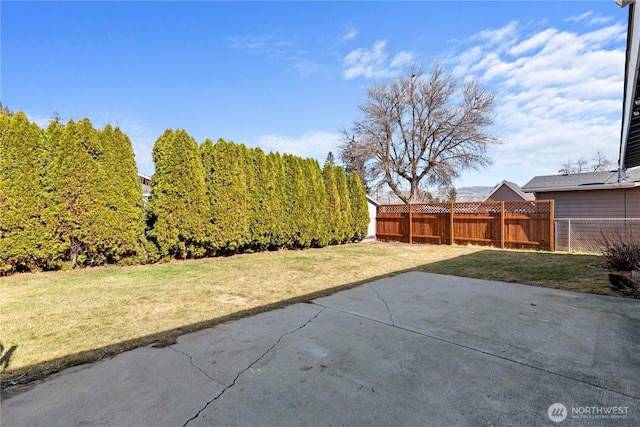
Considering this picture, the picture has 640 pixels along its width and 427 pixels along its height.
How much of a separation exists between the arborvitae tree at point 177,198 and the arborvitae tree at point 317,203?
4.17m

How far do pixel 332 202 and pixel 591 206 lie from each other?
381 inches

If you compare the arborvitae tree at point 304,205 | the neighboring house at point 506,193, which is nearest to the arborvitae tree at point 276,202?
the arborvitae tree at point 304,205

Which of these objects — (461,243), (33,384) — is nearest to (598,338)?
(33,384)

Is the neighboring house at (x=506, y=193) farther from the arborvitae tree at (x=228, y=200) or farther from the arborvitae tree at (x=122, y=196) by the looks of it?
the arborvitae tree at (x=122, y=196)

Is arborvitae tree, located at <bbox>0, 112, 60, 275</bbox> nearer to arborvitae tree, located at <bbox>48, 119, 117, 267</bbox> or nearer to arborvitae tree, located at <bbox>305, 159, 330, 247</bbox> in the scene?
arborvitae tree, located at <bbox>48, 119, 117, 267</bbox>

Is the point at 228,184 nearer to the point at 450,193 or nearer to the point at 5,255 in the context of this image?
the point at 5,255

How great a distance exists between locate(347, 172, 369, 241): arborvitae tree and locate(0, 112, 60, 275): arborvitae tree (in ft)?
32.9

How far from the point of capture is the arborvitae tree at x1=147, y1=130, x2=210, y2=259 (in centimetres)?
733

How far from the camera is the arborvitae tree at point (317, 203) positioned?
36.4ft

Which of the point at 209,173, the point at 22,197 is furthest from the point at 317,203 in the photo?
the point at 22,197

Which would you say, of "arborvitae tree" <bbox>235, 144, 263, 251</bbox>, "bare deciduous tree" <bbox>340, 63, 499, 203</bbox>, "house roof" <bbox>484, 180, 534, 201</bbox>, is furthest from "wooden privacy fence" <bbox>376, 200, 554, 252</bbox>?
"house roof" <bbox>484, 180, 534, 201</bbox>

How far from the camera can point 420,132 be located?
69.1 feet

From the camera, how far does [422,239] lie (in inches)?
513

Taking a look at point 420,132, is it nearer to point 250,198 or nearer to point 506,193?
point 506,193
